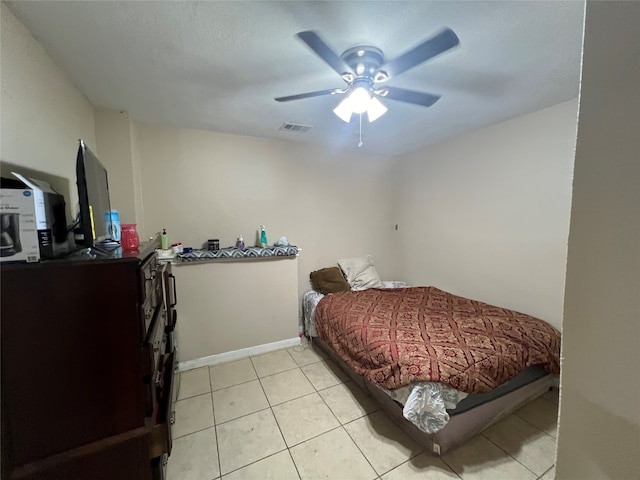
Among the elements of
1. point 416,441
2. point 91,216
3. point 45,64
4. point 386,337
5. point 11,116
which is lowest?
point 416,441

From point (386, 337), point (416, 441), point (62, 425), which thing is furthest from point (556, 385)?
point (62, 425)

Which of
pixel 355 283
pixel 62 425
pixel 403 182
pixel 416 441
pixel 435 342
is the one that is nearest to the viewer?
pixel 62 425

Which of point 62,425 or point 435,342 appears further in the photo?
point 435,342

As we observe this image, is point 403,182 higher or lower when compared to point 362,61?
lower

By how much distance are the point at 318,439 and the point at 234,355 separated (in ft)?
4.38

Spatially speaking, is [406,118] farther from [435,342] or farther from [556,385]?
[556,385]

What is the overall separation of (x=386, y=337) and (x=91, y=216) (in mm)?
1905

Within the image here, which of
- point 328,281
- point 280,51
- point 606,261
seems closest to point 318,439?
point 328,281

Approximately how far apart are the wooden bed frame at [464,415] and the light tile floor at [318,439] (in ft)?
0.18

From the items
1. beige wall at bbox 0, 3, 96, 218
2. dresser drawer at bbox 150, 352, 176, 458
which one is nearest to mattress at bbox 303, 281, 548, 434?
dresser drawer at bbox 150, 352, 176, 458

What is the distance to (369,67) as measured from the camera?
1451mm

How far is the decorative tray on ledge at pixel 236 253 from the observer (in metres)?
2.46

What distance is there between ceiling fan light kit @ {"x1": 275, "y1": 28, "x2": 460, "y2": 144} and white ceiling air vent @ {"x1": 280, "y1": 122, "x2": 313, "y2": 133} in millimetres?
993

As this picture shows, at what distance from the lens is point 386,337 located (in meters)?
1.93
